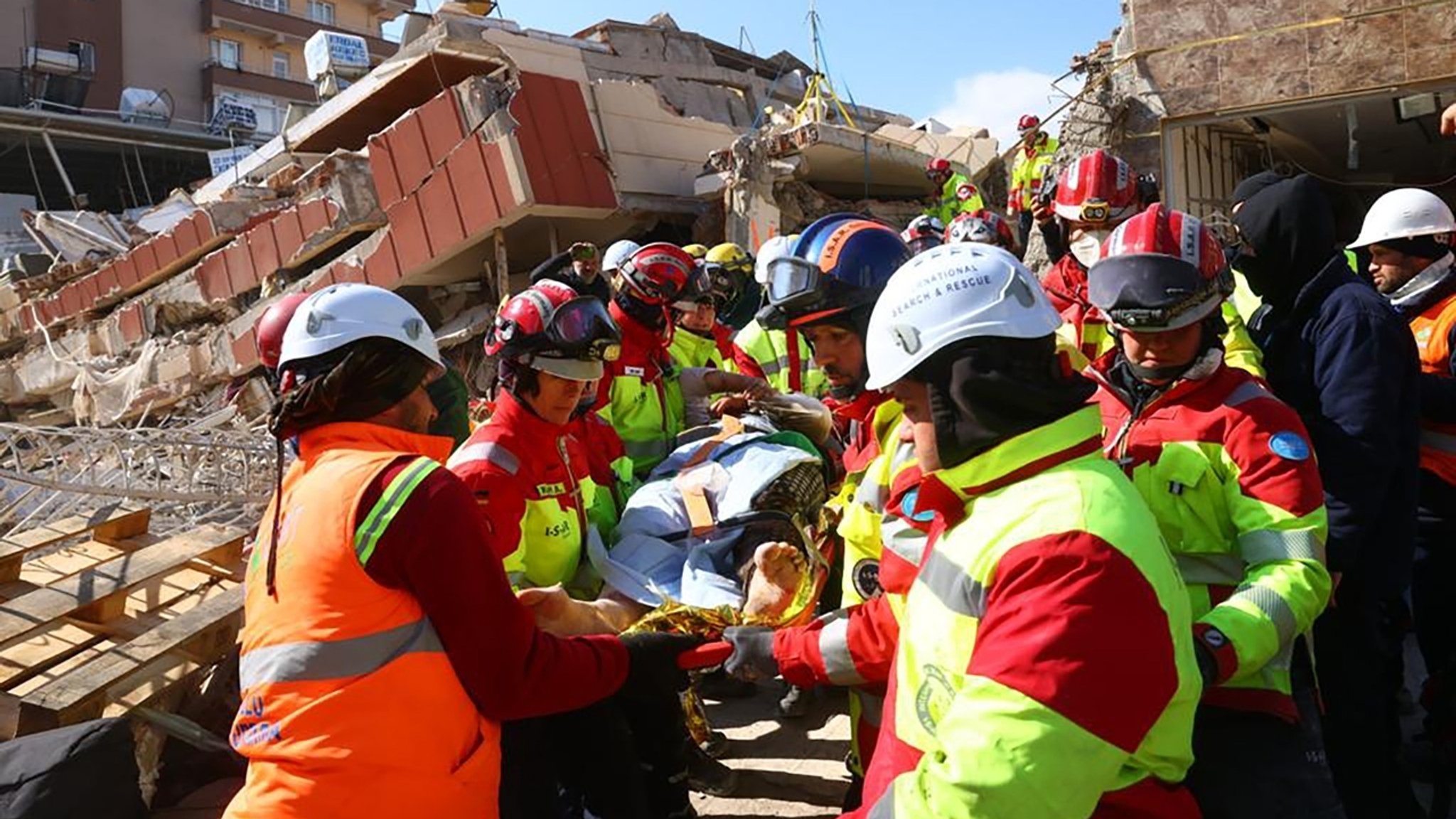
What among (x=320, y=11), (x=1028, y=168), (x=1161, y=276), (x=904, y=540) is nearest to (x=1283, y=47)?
(x=1028, y=168)

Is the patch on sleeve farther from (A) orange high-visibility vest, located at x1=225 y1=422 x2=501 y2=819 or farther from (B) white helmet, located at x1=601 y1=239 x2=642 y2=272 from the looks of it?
(B) white helmet, located at x1=601 y1=239 x2=642 y2=272

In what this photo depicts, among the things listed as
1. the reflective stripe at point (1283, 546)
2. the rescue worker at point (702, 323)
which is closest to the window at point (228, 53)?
the rescue worker at point (702, 323)

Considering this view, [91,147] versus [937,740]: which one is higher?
[91,147]

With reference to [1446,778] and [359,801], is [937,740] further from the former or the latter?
[1446,778]

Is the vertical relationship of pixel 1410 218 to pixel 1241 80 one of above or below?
below

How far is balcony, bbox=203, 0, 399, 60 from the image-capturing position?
36156 millimetres

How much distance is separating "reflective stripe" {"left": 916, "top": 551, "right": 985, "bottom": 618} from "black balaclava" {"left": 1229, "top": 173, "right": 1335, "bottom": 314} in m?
2.24

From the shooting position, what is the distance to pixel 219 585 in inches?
188

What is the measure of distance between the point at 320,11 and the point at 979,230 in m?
41.6

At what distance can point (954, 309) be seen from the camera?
5.37 ft

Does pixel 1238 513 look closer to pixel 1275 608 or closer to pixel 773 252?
pixel 1275 608

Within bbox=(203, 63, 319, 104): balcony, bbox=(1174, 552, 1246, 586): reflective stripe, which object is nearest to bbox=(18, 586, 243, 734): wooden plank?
bbox=(1174, 552, 1246, 586): reflective stripe

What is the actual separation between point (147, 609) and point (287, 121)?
13.5 m

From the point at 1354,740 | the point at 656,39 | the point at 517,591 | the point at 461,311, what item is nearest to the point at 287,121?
the point at 656,39
